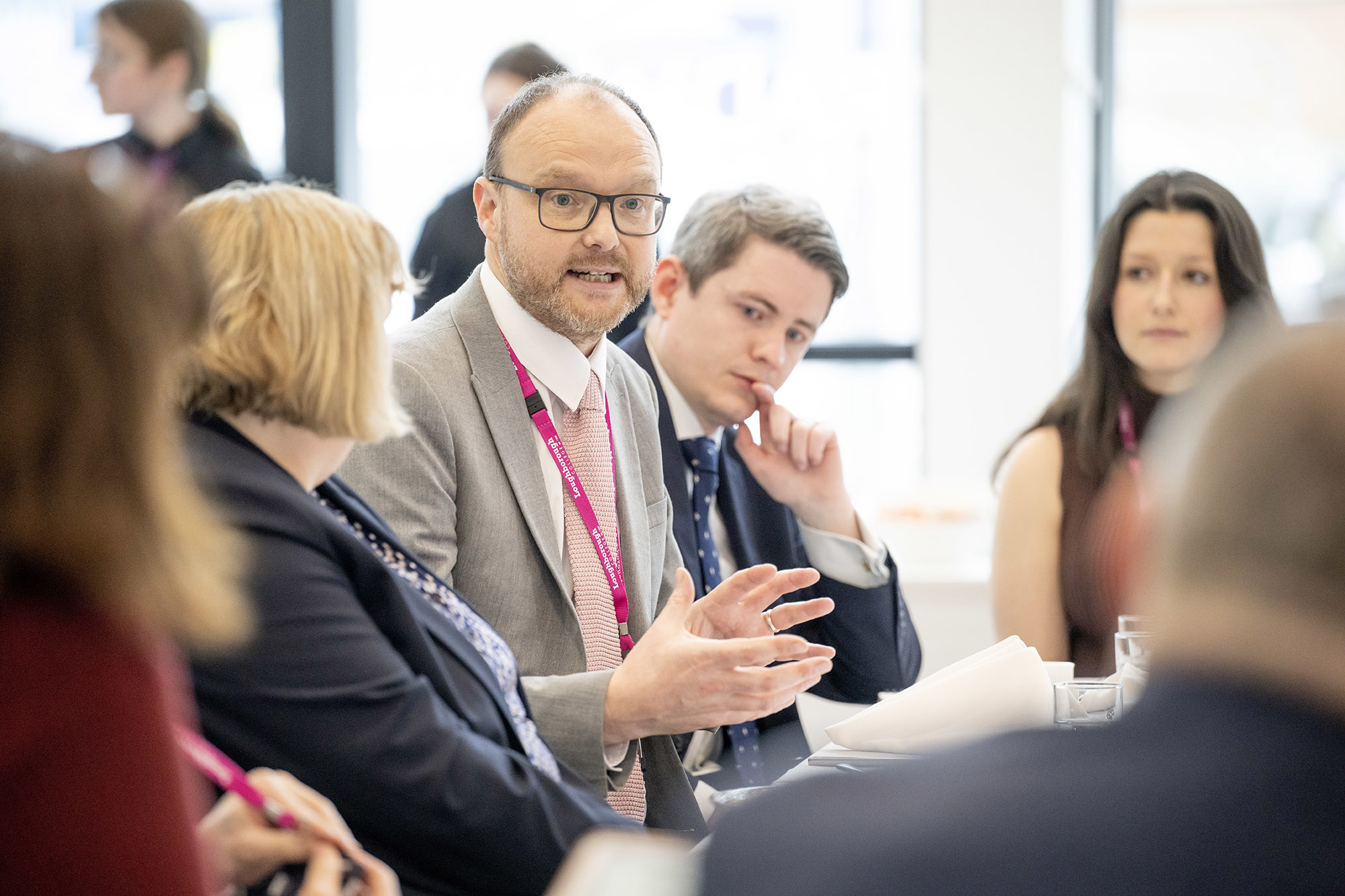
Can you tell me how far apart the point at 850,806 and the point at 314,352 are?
2.73ft

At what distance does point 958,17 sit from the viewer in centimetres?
422

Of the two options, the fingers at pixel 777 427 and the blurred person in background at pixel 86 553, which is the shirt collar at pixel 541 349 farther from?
the blurred person in background at pixel 86 553

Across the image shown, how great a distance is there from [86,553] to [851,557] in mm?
1698

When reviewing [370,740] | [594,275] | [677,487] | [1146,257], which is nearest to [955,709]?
[370,740]

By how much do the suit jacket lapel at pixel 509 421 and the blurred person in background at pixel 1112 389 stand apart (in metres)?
1.07

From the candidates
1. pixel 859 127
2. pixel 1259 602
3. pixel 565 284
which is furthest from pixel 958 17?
pixel 1259 602

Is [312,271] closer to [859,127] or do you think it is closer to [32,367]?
[32,367]

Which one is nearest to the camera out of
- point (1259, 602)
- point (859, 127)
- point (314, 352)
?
point (1259, 602)

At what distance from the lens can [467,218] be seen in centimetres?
358

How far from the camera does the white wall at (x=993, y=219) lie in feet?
13.8

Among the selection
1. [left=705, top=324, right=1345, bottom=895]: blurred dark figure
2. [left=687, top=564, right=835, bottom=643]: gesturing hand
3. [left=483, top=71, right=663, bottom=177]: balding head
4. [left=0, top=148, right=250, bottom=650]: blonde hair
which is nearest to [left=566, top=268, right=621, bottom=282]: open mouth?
[left=483, top=71, right=663, bottom=177]: balding head

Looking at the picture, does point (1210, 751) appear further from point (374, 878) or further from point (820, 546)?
point (820, 546)

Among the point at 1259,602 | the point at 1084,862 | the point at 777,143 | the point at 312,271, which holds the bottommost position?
the point at 1084,862

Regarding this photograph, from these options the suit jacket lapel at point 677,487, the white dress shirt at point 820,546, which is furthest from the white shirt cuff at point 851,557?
the suit jacket lapel at point 677,487
